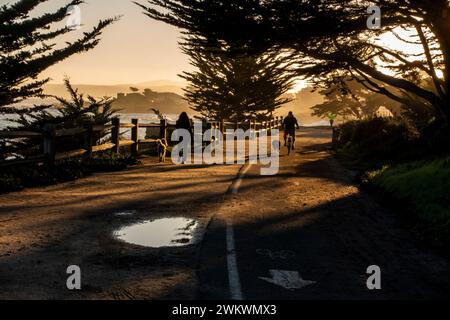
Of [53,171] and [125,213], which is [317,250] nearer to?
[125,213]

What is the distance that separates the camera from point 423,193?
35.3 ft

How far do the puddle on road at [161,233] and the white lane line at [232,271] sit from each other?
1.86ft

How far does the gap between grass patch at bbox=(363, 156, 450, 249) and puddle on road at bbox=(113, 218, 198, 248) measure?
12.8 ft

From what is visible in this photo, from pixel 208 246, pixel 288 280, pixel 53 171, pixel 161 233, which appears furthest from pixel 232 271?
pixel 53 171

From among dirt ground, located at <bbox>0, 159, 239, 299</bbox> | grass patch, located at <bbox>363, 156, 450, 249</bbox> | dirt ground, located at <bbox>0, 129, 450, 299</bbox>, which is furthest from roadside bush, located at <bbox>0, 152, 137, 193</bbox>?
grass patch, located at <bbox>363, 156, 450, 249</bbox>

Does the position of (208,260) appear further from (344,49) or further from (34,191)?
(344,49)

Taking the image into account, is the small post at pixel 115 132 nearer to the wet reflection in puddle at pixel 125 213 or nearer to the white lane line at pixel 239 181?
the white lane line at pixel 239 181

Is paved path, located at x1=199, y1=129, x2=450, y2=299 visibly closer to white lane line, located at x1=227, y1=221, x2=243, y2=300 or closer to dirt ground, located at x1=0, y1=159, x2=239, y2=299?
white lane line, located at x1=227, y1=221, x2=243, y2=300

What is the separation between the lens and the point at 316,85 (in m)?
13.2

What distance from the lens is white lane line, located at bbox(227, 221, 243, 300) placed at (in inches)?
209

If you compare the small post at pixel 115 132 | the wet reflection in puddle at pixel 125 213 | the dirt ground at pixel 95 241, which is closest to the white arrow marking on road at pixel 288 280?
the dirt ground at pixel 95 241

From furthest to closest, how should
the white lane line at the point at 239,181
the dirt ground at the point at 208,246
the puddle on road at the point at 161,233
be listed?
the white lane line at the point at 239,181 < the puddle on road at the point at 161,233 < the dirt ground at the point at 208,246

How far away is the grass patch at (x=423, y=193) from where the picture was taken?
28.8 ft
